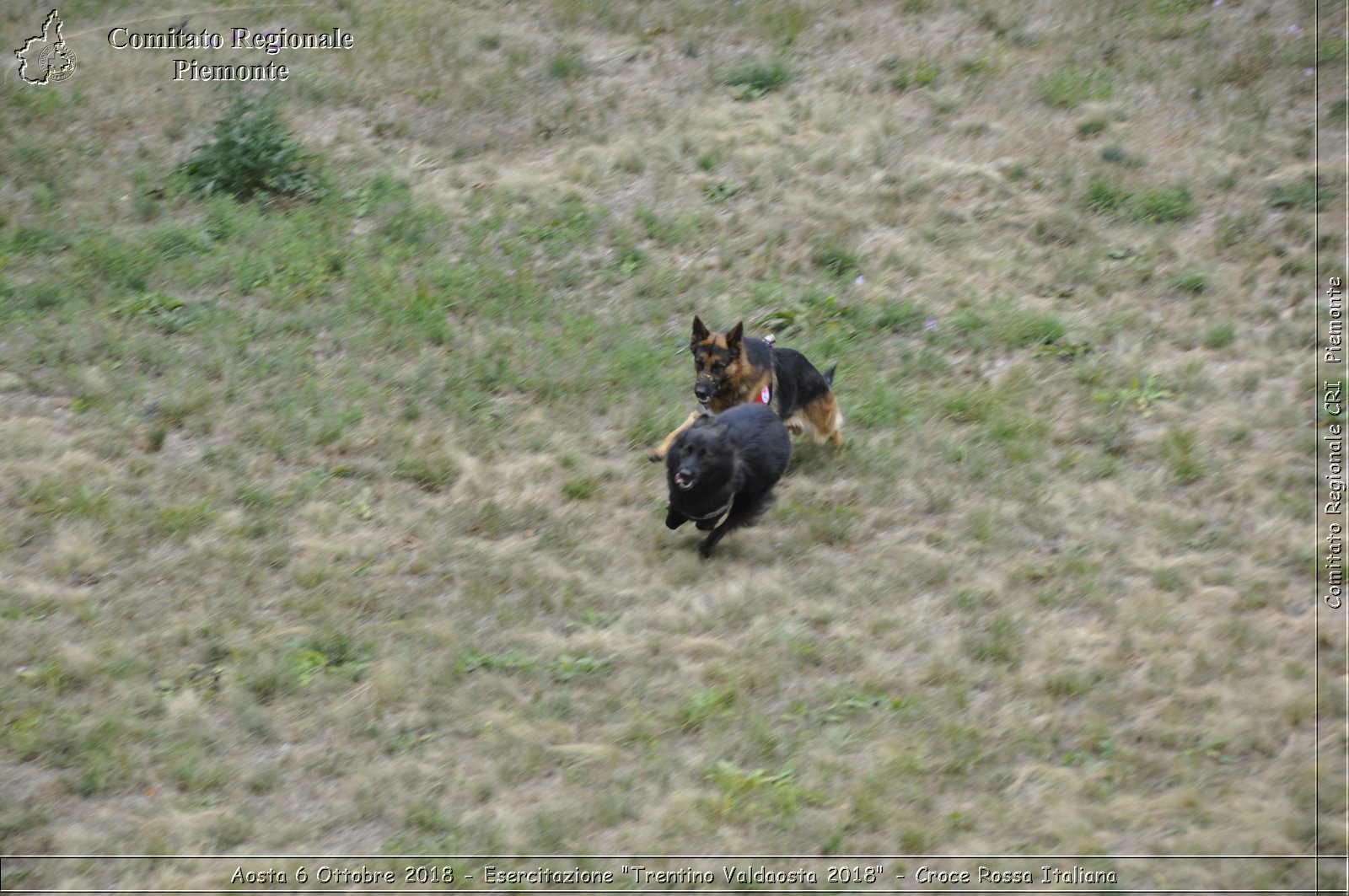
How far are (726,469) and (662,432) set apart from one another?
63.7 inches

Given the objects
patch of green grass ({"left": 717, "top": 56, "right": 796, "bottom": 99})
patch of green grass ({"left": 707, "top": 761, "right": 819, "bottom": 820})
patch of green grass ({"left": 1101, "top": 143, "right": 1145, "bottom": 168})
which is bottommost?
patch of green grass ({"left": 707, "top": 761, "right": 819, "bottom": 820})

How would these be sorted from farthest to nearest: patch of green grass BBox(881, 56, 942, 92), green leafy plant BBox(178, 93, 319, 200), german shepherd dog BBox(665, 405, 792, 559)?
patch of green grass BBox(881, 56, 942, 92)
green leafy plant BBox(178, 93, 319, 200)
german shepherd dog BBox(665, 405, 792, 559)

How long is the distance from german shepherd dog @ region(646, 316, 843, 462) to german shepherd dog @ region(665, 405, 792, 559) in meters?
0.34

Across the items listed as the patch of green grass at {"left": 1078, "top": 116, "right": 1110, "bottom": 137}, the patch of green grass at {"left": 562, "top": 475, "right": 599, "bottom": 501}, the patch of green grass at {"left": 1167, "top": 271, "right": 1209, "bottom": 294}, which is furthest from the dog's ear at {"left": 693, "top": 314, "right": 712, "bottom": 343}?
the patch of green grass at {"left": 1078, "top": 116, "right": 1110, "bottom": 137}

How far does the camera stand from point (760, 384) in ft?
29.7

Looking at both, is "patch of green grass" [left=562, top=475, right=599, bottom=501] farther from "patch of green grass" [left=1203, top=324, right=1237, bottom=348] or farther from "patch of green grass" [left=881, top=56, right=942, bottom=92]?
"patch of green grass" [left=881, top=56, right=942, bottom=92]

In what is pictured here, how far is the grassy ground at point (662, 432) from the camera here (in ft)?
20.5

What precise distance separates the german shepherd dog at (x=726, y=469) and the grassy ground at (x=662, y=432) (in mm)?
280

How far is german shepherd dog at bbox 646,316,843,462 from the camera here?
884 cm

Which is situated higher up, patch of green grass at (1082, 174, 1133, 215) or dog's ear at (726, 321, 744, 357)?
patch of green grass at (1082, 174, 1133, 215)

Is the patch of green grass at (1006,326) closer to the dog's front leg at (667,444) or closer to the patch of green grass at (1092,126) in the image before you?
the dog's front leg at (667,444)

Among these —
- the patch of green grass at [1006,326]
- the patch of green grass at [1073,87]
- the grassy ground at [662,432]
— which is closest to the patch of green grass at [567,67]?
the grassy ground at [662,432]

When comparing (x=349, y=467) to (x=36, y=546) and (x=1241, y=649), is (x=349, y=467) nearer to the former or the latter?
(x=36, y=546)

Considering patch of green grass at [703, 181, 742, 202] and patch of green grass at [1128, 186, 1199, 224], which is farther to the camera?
patch of green grass at [703, 181, 742, 202]
